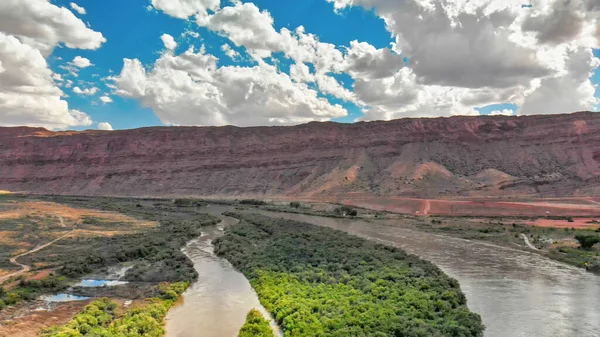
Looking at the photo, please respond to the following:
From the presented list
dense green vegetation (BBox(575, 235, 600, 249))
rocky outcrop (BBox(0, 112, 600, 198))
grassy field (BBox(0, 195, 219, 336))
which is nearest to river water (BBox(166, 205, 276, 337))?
grassy field (BBox(0, 195, 219, 336))

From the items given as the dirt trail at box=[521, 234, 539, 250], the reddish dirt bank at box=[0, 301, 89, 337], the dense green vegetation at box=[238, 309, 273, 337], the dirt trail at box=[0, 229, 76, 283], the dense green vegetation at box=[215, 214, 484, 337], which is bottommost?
the reddish dirt bank at box=[0, 301, 89, 337]

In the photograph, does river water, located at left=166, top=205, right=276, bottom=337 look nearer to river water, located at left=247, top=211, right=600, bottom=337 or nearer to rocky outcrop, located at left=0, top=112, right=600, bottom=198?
river water, located at left=247, top=211, right=600, bottom=337

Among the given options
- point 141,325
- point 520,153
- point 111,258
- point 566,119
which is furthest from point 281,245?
point 566,119

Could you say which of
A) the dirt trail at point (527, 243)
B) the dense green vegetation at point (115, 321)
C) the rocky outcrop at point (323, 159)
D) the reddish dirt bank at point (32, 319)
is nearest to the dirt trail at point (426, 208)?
the rocky outcrop at point (323, 159)

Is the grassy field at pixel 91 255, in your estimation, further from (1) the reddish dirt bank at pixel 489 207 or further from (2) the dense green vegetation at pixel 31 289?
(1) the reddish dirt bank at pixel 489 207

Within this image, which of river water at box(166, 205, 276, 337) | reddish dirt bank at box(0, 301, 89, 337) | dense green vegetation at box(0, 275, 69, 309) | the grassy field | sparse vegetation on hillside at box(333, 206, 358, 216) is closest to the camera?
reddish dirt bank at box(0, 301, 89, 337)

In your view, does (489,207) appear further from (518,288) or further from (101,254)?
(101,254)

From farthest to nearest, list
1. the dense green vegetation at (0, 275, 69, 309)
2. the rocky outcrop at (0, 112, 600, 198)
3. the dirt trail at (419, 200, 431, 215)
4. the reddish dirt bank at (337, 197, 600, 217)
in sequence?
the rocky outcrop at (0, 112, 600, 198), the dirt trail at (419, 200, 431, 215), the reddish dirt bank at (337, 197, 600, 217), the dense green vegetation at (0, 275, 69, 309)
